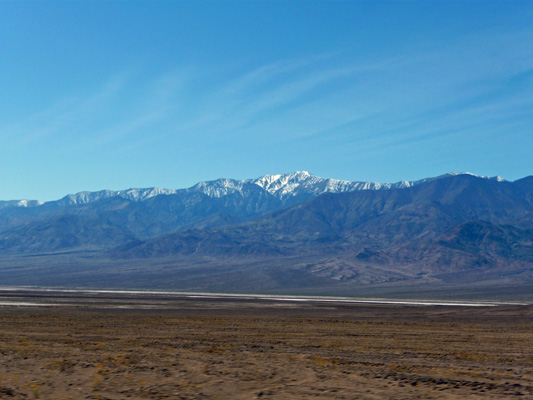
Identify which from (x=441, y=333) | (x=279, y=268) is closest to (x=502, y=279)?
(x=279, y=268)

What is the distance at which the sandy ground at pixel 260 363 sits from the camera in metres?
17.6

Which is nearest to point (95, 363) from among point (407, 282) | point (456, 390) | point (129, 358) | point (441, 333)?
point (129, 358)

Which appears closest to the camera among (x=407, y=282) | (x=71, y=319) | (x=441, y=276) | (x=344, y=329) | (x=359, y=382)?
(x=359, y=382)

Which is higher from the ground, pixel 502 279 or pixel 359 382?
pixel 359 382

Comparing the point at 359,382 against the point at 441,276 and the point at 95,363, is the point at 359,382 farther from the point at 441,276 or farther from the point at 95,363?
the point at 441,276

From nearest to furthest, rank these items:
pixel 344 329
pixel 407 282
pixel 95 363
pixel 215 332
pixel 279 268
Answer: pixel 95 363
pixel 215 332
pixel 344 329
pixel 407 282
pixel 279 268

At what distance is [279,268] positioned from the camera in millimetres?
195750

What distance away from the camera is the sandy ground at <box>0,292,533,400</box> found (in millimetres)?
17594

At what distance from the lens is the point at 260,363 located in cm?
2212

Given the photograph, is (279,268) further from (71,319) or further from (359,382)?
(359,382)

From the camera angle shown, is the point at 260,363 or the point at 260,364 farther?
the point at 260,363

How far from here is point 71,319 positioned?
146 feet

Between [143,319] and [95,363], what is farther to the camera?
[143,319]

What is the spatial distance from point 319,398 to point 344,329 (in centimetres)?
2200
